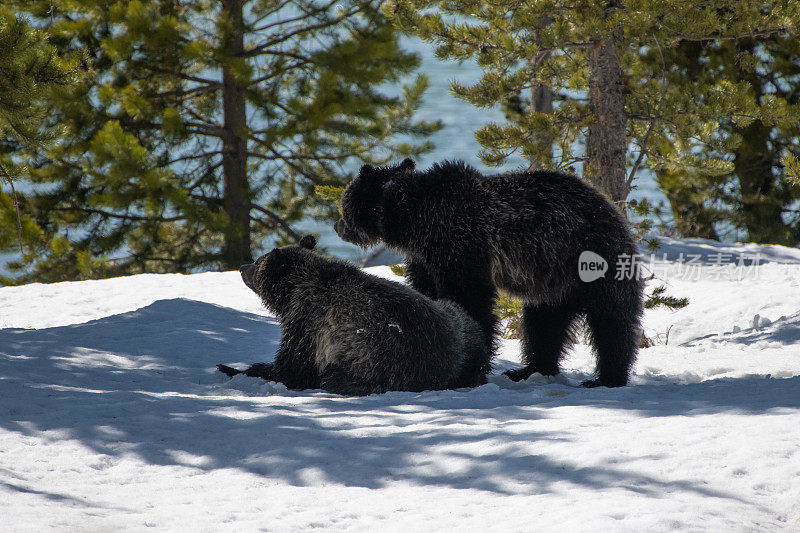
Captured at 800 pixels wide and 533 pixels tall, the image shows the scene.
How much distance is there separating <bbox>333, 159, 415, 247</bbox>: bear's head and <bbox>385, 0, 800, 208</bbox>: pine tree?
3.14m

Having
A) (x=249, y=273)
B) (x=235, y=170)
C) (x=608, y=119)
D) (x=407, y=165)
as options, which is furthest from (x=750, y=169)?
(x=249, y=273)

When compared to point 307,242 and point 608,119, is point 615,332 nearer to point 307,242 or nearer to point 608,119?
point 307,242

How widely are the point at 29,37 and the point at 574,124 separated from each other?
19.6ft

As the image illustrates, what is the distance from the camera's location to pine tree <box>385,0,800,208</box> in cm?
859

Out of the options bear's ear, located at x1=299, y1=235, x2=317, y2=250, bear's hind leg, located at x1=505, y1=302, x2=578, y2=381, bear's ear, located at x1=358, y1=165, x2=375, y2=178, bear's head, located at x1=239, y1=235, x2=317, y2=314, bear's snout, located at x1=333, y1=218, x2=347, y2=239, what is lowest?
bear's hind leg, located at x1=505, y1=302, x2=578, y2=381

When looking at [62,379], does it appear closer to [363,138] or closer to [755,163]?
[363,138]

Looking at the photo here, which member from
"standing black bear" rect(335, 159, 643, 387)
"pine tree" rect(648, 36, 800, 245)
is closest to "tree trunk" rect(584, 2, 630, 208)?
"standing black bear" rect(335, 159, 643, 387)

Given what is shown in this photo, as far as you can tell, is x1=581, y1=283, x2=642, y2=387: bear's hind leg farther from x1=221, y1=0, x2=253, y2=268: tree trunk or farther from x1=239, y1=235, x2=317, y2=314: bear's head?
x1=221, y1=0, x2=253, y2=268: tree trunk

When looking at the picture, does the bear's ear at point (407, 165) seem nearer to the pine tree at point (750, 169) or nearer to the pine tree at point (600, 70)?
the pine tree at point (600, 70)

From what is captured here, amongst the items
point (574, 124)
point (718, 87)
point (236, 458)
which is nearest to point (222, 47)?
point (574, 124)

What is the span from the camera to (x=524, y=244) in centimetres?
562

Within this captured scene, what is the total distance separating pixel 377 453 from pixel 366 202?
9.89 feet

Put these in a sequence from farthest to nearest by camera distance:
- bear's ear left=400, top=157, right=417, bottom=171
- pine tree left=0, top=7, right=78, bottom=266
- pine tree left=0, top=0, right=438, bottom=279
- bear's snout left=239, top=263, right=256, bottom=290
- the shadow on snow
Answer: pine tree left=0, top=0, right=438, bottom=279 → pine tree left=0, top=7, right=78, bottom=266 → bear's ear left=400, top=157, right=417, bottom=171 → bear's snout left=239, top=263, right=256, bottom=290 → the shadow on snow

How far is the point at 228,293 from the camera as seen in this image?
10820mm
